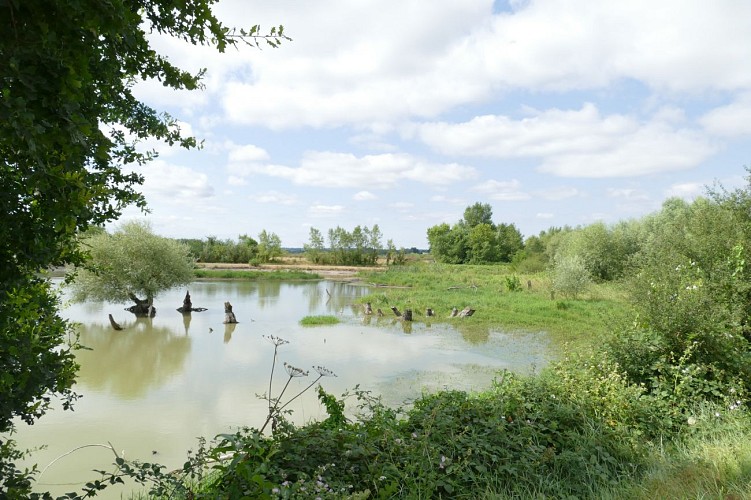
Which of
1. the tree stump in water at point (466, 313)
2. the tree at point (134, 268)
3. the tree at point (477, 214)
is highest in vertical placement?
the tree at point (477, 214)

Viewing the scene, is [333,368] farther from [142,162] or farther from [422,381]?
[142,162]

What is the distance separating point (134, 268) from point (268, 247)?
4378 centimetres

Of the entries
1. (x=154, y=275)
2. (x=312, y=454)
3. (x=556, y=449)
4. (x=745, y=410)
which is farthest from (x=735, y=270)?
(x=154, y=275)

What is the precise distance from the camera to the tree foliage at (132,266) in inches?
Result: 780

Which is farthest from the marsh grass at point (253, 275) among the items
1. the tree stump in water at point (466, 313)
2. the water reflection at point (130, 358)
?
the tree stump in water at point (466, 313)

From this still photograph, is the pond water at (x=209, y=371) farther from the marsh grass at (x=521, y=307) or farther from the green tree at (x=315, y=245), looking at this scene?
the green tree at (x=315, y=245)

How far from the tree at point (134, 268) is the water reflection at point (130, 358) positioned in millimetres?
2393

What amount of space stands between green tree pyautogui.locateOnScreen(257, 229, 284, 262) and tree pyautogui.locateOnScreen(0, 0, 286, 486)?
58.6 m

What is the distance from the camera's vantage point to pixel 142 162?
3.62 m

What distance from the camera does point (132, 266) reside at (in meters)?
Answer: 20.3

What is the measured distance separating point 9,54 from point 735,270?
8.72 meters

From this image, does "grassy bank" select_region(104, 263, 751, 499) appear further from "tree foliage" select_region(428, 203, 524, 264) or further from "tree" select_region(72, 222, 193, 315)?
"tree foliage" select_region(428, 203, 524, 264)

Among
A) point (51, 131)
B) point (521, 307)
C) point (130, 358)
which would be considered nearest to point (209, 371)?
point (130, 358)

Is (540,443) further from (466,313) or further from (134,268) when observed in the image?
(134,268)
